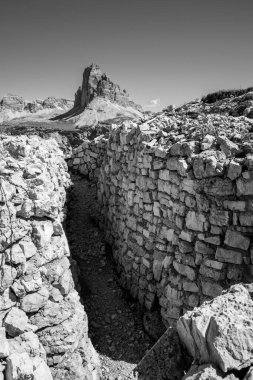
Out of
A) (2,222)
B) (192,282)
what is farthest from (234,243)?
(2,222)

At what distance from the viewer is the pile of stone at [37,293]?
5.88m

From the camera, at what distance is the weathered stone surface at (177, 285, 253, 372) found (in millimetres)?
3080

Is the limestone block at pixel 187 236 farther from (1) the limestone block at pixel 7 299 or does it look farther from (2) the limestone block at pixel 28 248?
(1) the limestone block at pixel 7 299

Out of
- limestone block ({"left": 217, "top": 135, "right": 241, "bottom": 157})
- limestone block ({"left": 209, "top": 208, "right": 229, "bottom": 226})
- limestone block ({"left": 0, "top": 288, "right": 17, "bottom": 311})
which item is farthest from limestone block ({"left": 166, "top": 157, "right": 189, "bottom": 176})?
limestone block ({"left": 0, "top": 288, "right": 17, "bottom": 311})

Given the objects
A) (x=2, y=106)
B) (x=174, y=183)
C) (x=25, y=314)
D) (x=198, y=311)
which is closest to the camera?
(x=198, y=311)

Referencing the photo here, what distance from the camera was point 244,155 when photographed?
717 cm

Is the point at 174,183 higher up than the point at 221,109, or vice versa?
the point at 221,109

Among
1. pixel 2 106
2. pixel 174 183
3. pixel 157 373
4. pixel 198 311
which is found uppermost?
pixel 2 106

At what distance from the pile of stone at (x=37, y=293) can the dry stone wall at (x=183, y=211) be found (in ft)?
8.52

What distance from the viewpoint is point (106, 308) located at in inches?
367

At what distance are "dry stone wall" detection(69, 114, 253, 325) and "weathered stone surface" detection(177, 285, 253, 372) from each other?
3206 millimetres

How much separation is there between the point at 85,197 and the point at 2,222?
8.52m

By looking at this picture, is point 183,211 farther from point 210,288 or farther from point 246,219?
point 210,288

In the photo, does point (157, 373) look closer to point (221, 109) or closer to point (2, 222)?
point (2, 222)
